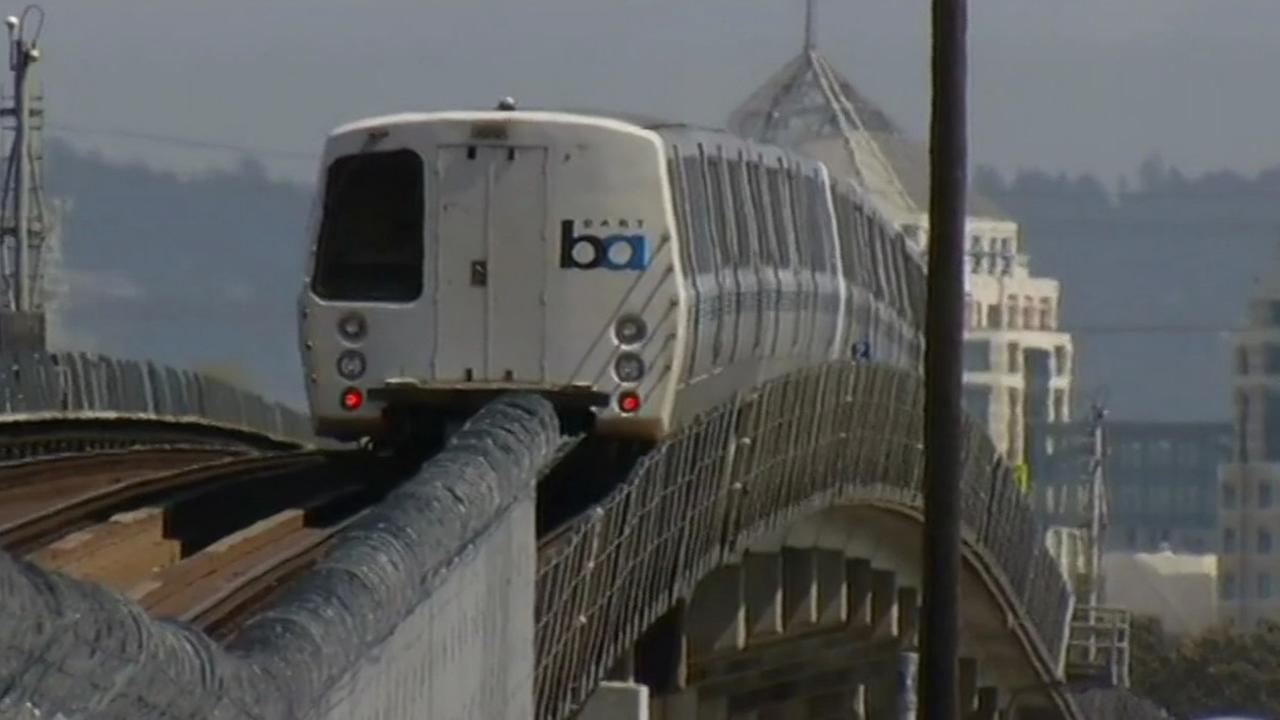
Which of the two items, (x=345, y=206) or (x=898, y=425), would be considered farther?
(x=898, y=425)

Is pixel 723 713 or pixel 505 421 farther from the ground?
pixel 505 421

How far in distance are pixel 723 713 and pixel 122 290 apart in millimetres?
109164

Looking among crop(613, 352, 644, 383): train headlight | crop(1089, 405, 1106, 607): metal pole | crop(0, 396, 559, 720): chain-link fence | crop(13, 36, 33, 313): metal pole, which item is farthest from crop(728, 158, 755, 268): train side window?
crop(1089, 405, 1106, 607): metal pole

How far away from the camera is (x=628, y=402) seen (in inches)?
1088

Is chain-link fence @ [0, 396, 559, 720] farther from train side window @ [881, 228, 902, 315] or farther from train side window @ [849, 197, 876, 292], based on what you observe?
train side window @ [881, 228, 902, 315]

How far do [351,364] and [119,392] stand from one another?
19072 mm

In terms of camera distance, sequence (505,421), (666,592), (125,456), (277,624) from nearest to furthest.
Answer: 1. (277,624)
2. (505,421)
3. (666,592)
4. (125,456)

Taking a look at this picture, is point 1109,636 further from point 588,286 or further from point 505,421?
point 505,421

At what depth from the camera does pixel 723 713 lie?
3688 centimetres

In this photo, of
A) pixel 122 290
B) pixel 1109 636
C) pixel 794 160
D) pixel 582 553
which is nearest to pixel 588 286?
pixel 582 553

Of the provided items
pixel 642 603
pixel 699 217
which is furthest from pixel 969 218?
pixel 642 603

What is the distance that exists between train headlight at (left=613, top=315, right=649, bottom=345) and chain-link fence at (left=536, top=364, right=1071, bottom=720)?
27.7 inches

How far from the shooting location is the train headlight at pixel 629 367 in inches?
1088

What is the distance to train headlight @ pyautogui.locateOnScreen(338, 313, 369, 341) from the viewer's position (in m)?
27.8
